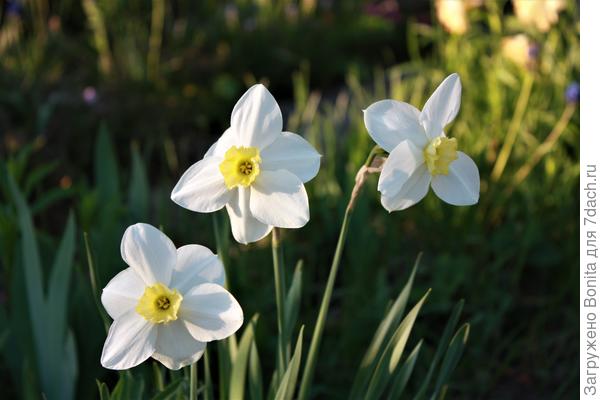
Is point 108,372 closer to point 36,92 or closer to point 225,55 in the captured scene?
point 36,92

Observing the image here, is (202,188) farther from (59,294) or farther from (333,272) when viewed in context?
(59,294)

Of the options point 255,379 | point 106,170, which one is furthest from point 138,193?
point 255,379

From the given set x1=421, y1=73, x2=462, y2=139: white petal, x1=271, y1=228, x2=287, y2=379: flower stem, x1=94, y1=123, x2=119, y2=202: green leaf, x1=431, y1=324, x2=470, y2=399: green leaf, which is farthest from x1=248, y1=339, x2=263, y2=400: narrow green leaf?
x1=94, y1=123, x2=119, y2=202: green leaf

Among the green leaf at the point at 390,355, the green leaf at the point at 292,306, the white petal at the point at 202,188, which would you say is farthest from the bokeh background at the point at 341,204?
the green leaf at the point at 390,355

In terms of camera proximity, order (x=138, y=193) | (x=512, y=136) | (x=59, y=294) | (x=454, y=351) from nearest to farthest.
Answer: (x=454, y=351), (x=59, y=294), (x=138, y=193), (x=512, y=136)

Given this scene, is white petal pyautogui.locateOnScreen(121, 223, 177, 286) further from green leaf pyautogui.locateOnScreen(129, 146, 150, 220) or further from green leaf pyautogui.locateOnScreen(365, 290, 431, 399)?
green leaf pyautogui.locateOnScreen(129, 146, 150, 220)

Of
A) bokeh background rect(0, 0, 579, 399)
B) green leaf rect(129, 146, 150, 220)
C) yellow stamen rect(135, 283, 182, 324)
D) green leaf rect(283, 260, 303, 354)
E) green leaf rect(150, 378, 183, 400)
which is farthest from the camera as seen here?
green leaf rect(129, 146, 150, 220)
